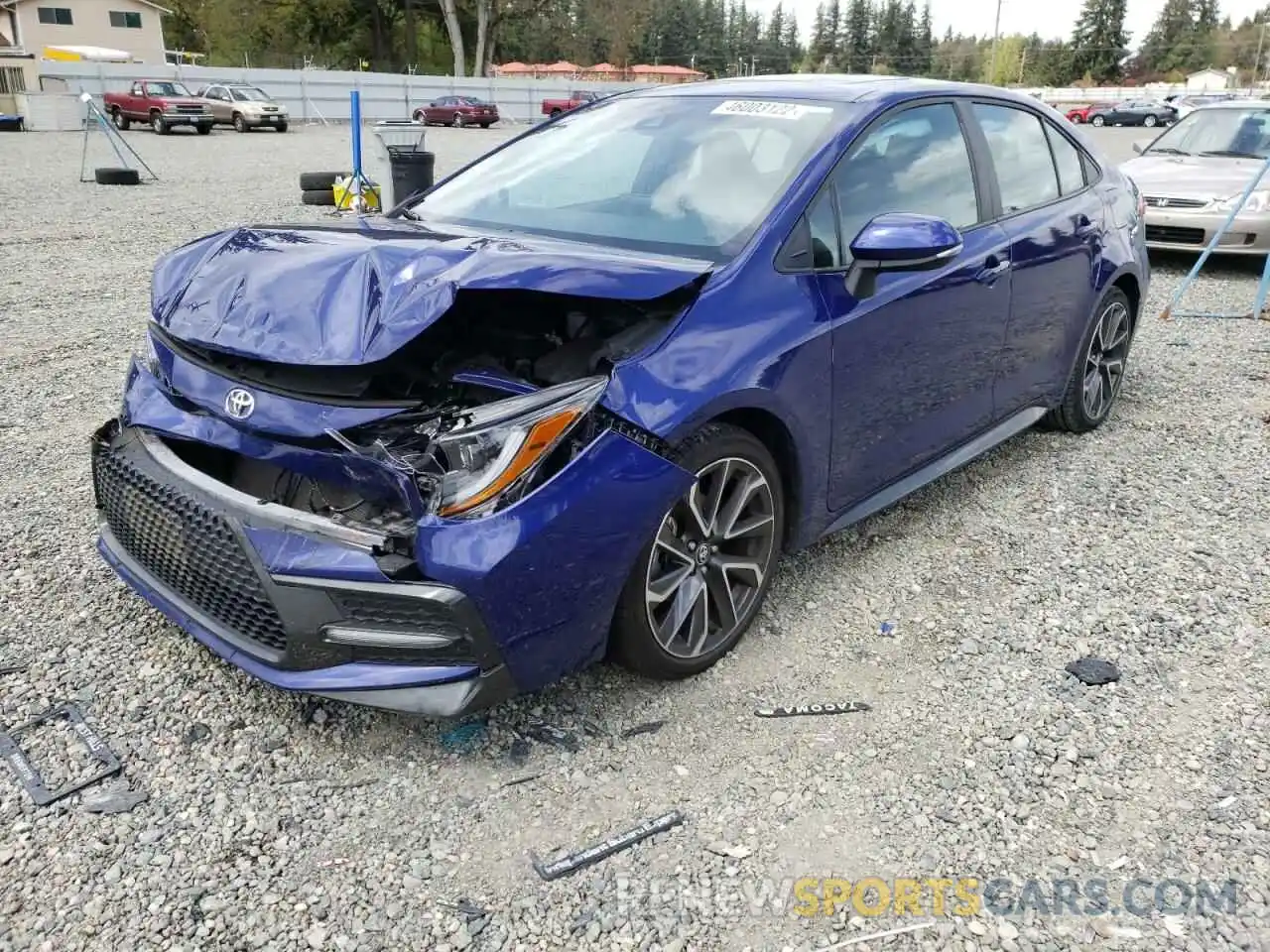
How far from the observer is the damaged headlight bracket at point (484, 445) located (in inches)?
93.4

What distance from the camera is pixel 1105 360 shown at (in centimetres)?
514

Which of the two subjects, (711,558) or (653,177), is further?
(653,177)

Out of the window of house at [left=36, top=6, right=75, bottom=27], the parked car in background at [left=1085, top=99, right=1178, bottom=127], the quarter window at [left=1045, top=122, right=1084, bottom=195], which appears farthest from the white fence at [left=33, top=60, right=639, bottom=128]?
the quarter window at [left=1045, top=122, right=1084, bottom=195]

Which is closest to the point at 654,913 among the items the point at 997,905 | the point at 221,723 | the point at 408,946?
the point at 408,946

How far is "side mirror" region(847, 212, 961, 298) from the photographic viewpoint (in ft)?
9.99

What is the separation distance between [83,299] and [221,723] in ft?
20.0

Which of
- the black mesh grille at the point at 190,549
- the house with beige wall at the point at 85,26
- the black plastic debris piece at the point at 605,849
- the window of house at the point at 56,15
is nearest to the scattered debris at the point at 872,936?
the black plastic debris piece at the point at 605,849

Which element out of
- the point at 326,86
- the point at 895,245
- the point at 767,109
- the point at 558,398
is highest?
the point at 326,86

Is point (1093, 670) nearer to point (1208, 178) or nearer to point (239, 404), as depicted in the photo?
point (239, 404)

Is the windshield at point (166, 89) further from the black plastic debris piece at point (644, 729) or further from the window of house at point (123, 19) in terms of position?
the window of house at point (123, 19)

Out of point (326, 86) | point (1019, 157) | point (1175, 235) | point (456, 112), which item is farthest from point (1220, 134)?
point (326, 86)

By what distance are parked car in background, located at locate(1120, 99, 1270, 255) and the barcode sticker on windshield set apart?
23.1 feet

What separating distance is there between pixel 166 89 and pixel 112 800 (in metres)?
32.1

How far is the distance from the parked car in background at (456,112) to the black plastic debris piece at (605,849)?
126 feet
